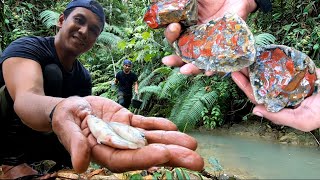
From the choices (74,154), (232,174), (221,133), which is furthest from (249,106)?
(74,154)

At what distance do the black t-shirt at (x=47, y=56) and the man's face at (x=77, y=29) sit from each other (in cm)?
11

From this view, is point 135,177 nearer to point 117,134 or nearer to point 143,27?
point 117,134

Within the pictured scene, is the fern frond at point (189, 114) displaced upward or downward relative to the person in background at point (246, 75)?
downward

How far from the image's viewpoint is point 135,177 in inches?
69.4

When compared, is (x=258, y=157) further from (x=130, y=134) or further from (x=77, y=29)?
(x=130, y=134)

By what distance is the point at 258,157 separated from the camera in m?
3.34

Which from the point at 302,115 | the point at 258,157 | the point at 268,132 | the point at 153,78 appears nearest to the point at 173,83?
the point at 153,78

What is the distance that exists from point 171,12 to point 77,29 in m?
0.60

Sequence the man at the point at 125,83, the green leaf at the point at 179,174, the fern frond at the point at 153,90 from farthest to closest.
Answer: the fern frond at the point at 153,90 → the man at the point at 125,83 → the green leaf at the point at 179,174

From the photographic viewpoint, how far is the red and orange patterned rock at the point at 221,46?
184 cm

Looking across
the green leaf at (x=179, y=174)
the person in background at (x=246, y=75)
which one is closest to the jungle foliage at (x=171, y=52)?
the person in background at (x=246, y=75)

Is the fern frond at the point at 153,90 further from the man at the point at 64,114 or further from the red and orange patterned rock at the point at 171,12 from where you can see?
the red and orange patterned rock at the point at 171,12

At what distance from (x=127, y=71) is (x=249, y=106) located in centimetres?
214

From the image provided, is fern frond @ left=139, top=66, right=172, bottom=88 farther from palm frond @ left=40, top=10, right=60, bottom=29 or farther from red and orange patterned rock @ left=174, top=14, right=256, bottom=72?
red and orange patterned rock @ left=174, top=14, right=256, bottom=72
